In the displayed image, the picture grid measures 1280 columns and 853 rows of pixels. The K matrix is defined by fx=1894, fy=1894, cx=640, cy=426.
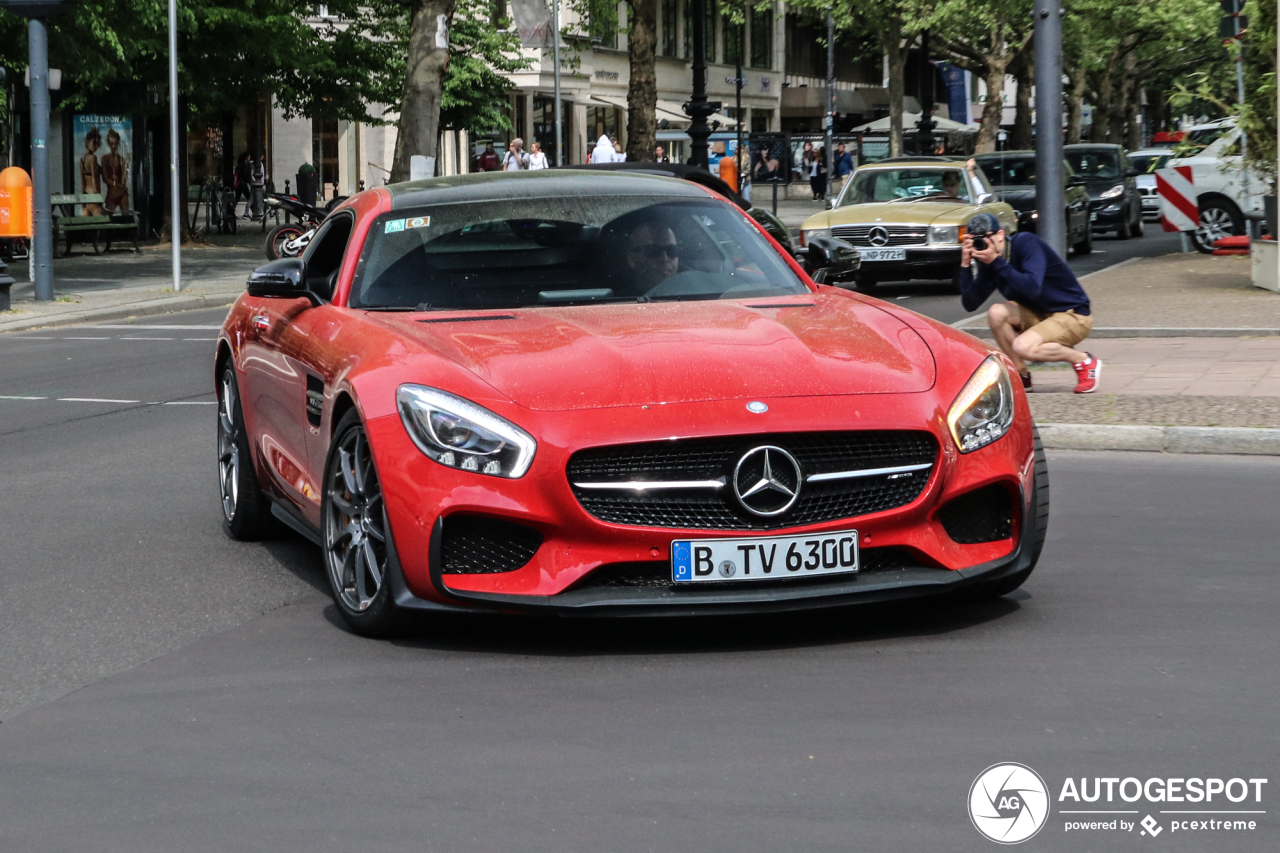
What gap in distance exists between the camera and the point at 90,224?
101 ft

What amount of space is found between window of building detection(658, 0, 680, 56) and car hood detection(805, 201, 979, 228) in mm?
49566

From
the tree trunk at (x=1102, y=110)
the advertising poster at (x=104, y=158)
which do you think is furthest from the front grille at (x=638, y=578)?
the tree trunk at (x=1102, y=110)

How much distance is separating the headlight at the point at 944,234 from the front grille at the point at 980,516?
51.4ft

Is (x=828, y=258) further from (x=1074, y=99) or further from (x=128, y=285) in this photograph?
(x=1074, y=99)

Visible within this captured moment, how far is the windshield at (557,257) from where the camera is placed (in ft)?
21.1

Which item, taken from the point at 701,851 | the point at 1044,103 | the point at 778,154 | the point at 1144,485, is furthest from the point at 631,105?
the point at 701,851

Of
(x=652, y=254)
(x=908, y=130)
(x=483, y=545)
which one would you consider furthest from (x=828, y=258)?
(x=908, y=130)

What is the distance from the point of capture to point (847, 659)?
17.3 feet

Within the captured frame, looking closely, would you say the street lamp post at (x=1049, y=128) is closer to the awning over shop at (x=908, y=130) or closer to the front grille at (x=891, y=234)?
the front grille at (x=891, y=234)

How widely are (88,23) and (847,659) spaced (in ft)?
68.7

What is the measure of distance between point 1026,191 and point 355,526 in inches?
908

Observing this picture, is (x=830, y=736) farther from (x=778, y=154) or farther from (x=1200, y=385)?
(x=778, y=154)

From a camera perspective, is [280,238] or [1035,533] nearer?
[1035,533]

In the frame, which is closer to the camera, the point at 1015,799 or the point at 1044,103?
the point at 1015,799
